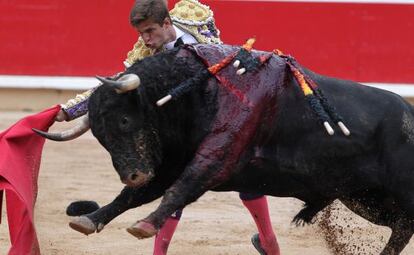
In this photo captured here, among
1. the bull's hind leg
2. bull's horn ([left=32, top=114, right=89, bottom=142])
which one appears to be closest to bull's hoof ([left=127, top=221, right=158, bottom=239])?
bull's horn ([left=32, top=114, right=89, bottom=142])

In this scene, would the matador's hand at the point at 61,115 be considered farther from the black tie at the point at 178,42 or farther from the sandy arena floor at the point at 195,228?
the sandy arena floor at the point at 195,228

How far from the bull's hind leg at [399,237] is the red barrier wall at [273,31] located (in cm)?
530

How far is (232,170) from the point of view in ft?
12.2

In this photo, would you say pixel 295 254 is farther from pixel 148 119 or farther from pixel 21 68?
pixel 21 68

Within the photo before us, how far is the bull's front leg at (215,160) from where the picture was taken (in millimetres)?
3607

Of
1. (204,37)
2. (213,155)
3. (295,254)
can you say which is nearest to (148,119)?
(213,155)

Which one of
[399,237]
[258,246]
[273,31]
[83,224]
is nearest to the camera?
[83,224]

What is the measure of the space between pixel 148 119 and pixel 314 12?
5.93 metres

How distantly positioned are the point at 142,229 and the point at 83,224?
1.15 ft

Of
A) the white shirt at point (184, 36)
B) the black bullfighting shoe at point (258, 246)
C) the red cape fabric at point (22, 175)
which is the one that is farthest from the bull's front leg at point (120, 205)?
the black bullfighting shoe at point (258, 246)

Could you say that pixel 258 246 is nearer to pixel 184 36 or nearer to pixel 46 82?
pixel 184 36

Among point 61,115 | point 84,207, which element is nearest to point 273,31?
point 61,115

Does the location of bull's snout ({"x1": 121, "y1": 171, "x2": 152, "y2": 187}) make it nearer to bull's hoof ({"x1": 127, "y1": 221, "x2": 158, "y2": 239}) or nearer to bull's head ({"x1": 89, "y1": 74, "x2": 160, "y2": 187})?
bull's head ({"x1": 89, "y1": 74, "x2": 160, "y2": 187})

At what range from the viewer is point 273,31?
31.1ft
